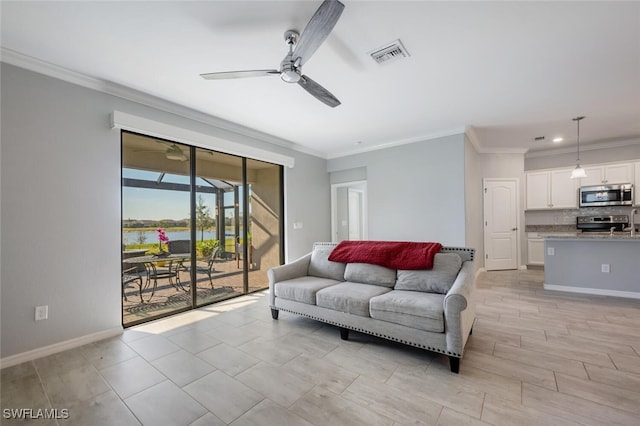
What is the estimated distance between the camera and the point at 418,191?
4.75 meters

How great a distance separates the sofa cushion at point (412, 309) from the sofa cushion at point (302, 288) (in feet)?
2.34

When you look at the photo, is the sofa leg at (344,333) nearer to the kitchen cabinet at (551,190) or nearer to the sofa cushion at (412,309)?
the sofa cushion at (412,309)

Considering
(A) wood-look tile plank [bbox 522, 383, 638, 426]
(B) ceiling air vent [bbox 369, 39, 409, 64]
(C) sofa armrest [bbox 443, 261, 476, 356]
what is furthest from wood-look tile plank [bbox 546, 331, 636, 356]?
(B) ceiling air vent [bbox 369, 39, 409, 64]

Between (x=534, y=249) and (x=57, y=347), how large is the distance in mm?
8092

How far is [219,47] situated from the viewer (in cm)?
229

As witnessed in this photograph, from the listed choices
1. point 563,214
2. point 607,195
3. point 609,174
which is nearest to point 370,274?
point 607,195

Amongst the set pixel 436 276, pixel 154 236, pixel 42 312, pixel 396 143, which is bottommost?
pixel 42 312

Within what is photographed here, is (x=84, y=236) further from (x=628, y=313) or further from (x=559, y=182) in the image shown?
(x=559, y=182)

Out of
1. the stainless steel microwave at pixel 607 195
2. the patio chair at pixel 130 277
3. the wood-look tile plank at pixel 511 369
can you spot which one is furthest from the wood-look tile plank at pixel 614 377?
the stainless steel microwave at pixel 607 195

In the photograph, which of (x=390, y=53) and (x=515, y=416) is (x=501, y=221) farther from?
(x=515, y=416)

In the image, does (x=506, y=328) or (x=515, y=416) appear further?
(x=506, y=328)

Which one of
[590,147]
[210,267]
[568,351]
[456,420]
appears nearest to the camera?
[456,420]

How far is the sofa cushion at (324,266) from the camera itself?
11.1 ft

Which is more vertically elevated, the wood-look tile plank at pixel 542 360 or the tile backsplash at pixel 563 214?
the tile backsplash at pixel 563 214
